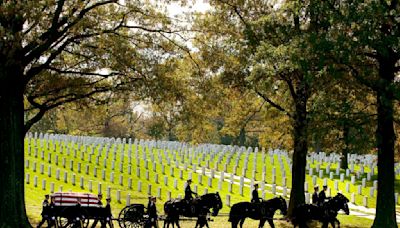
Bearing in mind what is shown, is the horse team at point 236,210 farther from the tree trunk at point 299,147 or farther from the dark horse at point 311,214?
the tree trunk at point 299,147

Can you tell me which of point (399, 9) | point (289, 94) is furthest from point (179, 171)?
point (399, 9)

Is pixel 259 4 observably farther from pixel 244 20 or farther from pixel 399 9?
pixel 399 9

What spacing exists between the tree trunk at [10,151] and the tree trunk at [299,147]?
31.2ft

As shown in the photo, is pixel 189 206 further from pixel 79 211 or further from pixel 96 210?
pixel 79 211

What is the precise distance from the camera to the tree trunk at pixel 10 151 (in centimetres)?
1572

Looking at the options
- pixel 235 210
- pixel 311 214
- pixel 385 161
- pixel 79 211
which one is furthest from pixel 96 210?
pixel 385 161

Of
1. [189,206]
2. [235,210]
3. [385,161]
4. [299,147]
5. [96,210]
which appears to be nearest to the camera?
[96,210]

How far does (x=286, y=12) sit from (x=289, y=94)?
3456 mm

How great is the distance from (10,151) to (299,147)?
1053 centimetres

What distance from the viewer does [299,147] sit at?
68.9 feet

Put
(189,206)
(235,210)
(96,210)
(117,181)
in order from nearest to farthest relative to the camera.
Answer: (96,210) < (189,206) < (235,210) < (117,181)

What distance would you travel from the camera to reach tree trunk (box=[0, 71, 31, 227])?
51.6ft

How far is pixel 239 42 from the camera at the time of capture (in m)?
21.0

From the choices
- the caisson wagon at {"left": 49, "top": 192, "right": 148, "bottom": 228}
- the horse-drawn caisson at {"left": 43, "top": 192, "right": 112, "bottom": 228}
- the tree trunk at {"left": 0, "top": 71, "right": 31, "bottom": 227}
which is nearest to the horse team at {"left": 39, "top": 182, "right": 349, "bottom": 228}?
the caisson wagon at {"left": 49, "top": 192, "right": 148, "bottom": 228}
